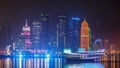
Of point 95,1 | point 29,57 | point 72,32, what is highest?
point 95,1

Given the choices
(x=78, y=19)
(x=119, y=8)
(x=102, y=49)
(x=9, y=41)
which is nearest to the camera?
(x=119, y=8)

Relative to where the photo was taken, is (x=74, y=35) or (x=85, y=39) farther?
(x=85, y=39)

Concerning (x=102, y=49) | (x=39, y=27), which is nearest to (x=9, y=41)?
(x=39, y=27)

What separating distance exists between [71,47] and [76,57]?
0.86 meters

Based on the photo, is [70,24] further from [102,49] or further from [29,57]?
[29,57]

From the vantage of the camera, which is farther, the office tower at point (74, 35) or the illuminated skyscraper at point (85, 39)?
the illuminated skyscraper at point (85, 39)

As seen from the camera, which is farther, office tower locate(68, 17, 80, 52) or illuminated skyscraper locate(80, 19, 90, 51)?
illuminated skyscraper locate(80, 19, 90, 51)

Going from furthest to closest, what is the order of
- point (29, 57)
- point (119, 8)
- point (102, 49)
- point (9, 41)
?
1. point (29, 57)
2. point (102, 49)
3. point (9, 41)
4. point (119, 8)

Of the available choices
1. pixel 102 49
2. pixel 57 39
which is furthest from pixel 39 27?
pixel 102 49

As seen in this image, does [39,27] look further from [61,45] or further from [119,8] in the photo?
[119,8]

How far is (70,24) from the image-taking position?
15.9 metres

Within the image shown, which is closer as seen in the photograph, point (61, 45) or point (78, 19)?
point (78, 19)

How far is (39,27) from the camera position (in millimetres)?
17109

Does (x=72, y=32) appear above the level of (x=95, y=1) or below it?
below
